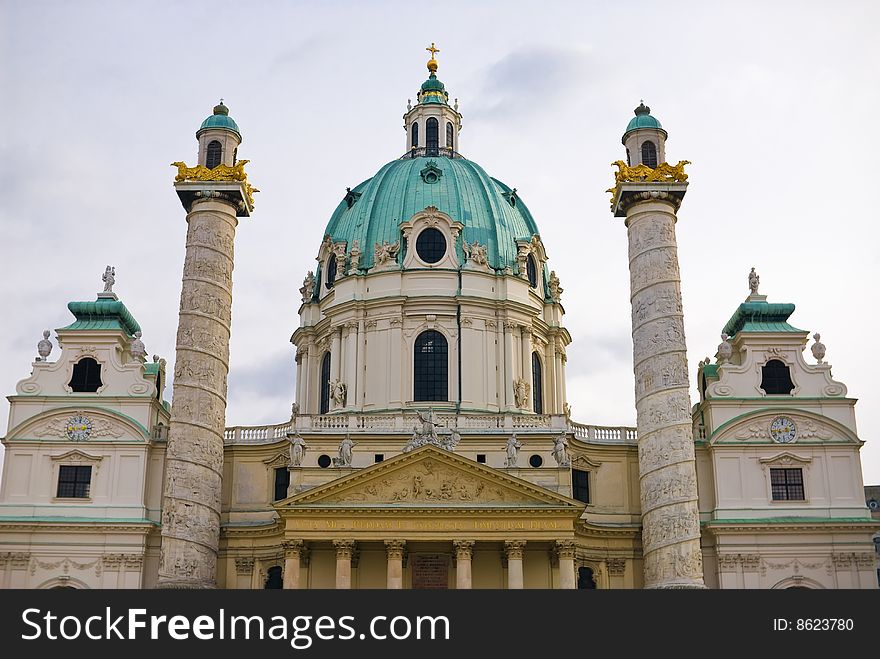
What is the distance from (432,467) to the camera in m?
42.8

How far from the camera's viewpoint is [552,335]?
56562mm

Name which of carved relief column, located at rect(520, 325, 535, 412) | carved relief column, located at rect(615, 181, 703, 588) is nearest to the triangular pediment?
carved relief column, located at rect(615, 181, 703, 588)

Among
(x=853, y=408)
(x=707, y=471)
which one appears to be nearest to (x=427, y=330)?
(x=707, y=471)

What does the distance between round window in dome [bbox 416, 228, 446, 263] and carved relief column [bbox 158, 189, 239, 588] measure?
12.3 meters

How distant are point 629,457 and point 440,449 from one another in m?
9.04

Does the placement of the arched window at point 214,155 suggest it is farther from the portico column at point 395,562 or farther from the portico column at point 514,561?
the portico column at point 514,561

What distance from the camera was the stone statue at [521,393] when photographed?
5209 centimetres

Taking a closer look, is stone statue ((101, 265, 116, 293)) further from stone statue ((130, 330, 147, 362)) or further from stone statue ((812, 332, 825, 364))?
stone statue ((812, 332, 825, 364))
